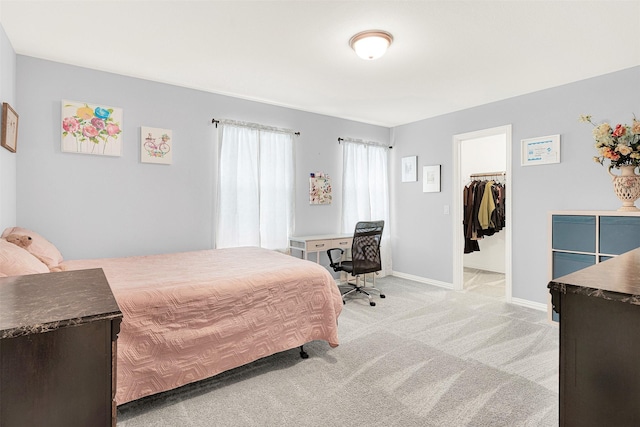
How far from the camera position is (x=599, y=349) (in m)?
0.93

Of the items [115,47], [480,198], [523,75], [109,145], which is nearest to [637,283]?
[523,75]

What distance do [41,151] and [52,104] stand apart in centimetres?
45

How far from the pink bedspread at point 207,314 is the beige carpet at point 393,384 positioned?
7.0 inches

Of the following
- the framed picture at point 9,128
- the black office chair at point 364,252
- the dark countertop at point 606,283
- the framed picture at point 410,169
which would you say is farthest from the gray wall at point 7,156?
the framed picture at point 410,169

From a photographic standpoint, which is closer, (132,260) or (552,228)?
(132,260)

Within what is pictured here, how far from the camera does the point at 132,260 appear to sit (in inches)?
122

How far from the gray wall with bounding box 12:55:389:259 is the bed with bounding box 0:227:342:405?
54cm

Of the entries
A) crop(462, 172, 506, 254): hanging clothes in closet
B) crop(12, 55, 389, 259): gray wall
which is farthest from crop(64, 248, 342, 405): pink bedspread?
crop(462, 172, 506, 254): hanging clothes in closet

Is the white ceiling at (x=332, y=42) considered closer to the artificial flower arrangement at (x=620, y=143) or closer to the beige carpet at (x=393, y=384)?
the artificial flower arrangement at (x=620, y=143)

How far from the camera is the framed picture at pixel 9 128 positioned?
251cm

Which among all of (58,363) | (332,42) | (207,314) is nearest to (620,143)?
(332,42)

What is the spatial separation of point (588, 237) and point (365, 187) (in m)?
2.92

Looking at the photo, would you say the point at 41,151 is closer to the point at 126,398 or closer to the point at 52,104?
the point at 52,104

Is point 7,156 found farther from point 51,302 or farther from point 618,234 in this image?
point 618,234
